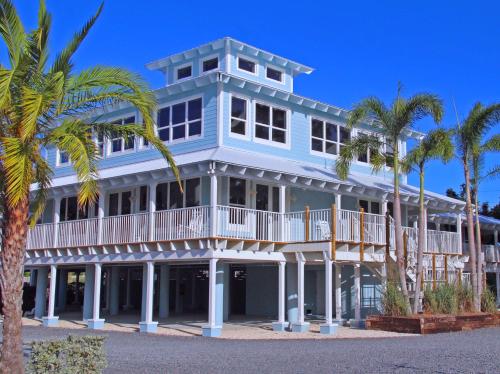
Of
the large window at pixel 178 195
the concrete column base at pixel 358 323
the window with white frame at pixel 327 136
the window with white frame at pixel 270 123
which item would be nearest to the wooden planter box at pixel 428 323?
the concrete column base at pixel 358 323

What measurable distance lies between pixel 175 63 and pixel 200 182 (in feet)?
20.0

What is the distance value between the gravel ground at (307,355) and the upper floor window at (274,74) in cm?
1235

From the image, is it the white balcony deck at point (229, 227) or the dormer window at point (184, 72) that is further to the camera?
the dormer window at point (184, 72)

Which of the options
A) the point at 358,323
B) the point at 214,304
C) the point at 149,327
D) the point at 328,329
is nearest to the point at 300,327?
the point at 328,329

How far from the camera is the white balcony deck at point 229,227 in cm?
2020

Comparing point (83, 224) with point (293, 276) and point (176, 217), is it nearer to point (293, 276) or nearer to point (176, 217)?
point (176, 217)

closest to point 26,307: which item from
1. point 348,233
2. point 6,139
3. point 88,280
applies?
point 88,280

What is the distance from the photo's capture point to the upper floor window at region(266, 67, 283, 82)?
26.8 m

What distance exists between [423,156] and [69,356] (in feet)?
51.4

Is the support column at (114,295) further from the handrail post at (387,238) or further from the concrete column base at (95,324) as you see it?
the handrail post at (387,238)

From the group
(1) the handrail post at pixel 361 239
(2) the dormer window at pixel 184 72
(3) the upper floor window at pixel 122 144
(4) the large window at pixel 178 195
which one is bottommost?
(1) the handrail post at pixel 361 239

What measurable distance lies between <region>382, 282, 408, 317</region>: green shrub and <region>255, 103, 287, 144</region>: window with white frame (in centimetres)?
709

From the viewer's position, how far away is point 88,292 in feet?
82.9

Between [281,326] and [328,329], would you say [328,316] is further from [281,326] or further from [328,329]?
[281,326]
